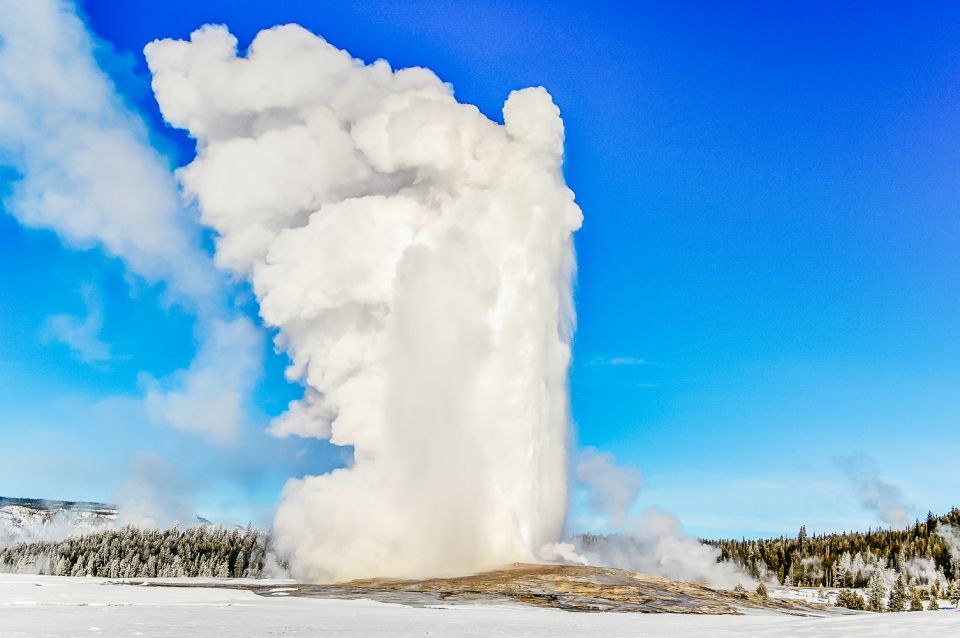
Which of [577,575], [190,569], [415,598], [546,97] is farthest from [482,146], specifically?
[190,569]

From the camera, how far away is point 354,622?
2927 centimetres

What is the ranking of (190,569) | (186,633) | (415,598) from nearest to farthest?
(186,633) → (415,598) → (190,569)

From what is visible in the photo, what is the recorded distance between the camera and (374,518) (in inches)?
3145

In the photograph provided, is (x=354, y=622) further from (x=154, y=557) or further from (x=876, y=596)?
(x=154, y=557)

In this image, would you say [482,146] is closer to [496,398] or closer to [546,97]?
[546,97]

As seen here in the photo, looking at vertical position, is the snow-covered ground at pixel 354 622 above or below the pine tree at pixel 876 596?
above

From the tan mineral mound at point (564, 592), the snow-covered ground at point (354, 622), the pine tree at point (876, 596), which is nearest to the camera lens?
the snow-covered ground at point (354, 622)

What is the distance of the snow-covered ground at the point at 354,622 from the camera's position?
76.5ft

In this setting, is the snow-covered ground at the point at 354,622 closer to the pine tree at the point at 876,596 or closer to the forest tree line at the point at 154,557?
the pine tree at the point at 876,596

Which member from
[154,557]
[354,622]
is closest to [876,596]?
[354,622]

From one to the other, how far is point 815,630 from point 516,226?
64918mm

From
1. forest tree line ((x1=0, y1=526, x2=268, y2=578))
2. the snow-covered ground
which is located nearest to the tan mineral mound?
the snow-covered ground

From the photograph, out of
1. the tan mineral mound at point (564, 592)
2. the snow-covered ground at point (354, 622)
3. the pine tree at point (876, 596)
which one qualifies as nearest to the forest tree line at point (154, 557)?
the tan mineral mound at point (564, 592)

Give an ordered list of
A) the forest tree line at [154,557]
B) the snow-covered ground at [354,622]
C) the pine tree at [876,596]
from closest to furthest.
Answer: the snow-covered ground at [354,622], the pine tree at [876,596], the forest tree line at [154,557]
